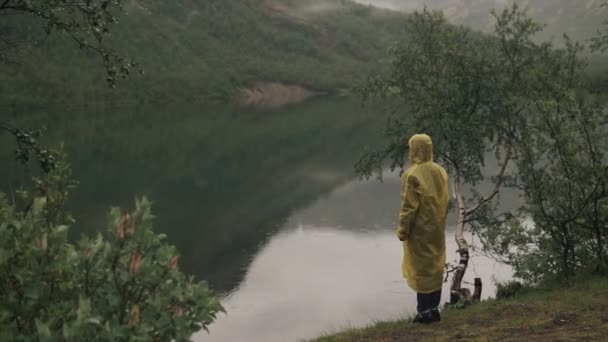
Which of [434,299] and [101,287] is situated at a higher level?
[101,287]

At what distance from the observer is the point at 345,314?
19.9 m

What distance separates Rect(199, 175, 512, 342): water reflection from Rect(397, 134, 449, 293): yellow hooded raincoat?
245 inches

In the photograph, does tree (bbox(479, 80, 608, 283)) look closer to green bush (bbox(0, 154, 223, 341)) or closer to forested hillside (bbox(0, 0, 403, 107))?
green bush (bbox(0, 154, 223, 341))

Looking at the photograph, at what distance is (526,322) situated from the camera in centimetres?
881

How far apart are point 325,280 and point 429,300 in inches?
580

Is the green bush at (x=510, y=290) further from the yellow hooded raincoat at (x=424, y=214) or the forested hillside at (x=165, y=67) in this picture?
the forested hillside at (x=165, y=67)

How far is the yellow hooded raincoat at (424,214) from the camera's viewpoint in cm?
898

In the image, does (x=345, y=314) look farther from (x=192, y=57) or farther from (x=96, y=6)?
(x=192, y=57)

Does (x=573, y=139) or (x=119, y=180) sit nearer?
(x=573, y=139)

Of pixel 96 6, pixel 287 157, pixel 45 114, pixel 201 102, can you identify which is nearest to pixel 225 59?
pixel 201 102

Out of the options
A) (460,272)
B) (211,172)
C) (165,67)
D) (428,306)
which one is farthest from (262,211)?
(165,67)

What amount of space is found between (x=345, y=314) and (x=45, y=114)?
77413 mm

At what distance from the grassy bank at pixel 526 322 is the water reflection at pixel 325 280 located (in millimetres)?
5198

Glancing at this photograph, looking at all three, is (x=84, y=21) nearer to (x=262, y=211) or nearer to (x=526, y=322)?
(x=526, y=322)
